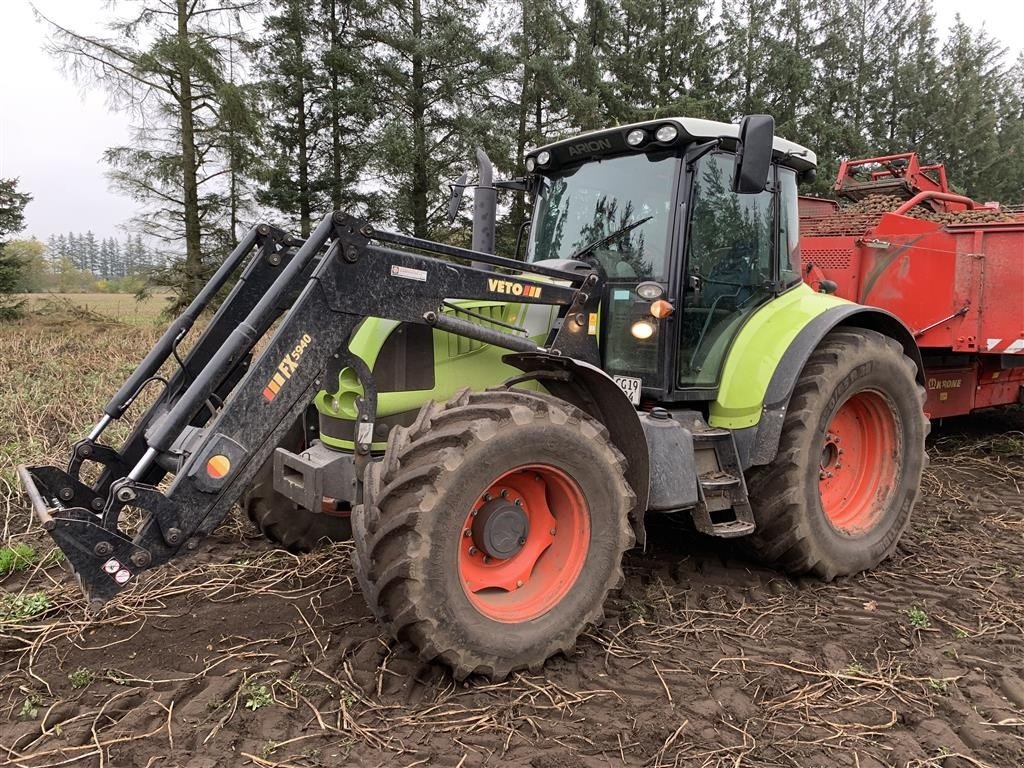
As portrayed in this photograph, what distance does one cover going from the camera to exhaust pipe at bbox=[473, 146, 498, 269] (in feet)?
13.7

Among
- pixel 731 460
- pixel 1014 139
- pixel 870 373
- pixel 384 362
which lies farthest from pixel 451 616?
pixel 1014 139

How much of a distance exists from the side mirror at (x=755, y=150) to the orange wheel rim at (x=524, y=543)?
1581 mm

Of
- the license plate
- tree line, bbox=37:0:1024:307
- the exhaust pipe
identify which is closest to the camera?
the license plate

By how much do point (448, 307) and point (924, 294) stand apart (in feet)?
15.4

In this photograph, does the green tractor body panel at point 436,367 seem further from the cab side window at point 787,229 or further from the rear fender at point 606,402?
the cab side window at point 787,229

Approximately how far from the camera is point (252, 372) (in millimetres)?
2674

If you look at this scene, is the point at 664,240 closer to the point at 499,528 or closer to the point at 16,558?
the point at 499,528

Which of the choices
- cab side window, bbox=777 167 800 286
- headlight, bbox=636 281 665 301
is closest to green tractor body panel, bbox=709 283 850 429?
cab side window, bbox=777 167 800 286

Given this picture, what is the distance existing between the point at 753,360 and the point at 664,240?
32.2 inches

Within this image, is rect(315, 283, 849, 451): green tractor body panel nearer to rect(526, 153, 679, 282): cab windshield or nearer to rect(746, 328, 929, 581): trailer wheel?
rect(746, 328, 929, 581): trailer wheel

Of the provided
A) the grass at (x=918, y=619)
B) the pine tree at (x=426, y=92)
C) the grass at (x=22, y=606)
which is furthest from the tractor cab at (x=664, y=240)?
the pine tree at (x=426, y=92)

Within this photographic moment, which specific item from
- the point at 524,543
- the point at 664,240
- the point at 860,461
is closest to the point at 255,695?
the point at 524,543

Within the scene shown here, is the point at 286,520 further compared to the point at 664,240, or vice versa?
the point at 286,520

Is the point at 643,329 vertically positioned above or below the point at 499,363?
above
